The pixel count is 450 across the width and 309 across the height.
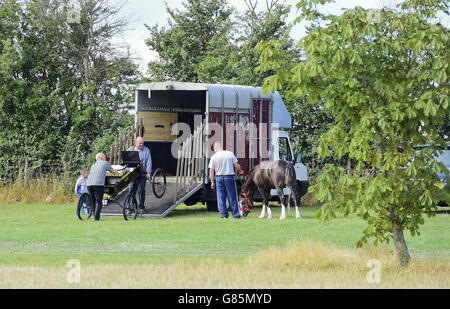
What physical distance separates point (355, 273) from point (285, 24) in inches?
1233

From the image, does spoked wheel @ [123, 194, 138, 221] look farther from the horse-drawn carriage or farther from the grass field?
the grass field

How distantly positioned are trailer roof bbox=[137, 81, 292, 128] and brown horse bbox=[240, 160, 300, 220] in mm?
→ 2198

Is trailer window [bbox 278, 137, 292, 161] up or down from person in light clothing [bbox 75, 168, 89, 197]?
up

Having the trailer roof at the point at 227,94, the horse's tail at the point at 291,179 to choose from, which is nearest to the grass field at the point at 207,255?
the horse's tail at the point at 291,179

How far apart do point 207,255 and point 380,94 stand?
3.77 metres

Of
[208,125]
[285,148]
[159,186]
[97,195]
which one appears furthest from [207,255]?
[285,148]

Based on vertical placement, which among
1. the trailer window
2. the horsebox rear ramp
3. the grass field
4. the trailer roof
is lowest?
the grass field

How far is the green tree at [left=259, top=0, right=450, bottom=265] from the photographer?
32.8 ft

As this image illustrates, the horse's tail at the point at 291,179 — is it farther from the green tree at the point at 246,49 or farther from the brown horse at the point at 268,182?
the green tree at the point at 246,49

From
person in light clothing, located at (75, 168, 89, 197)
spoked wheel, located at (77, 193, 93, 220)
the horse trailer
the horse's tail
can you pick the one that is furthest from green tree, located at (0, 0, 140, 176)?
the horse's tail

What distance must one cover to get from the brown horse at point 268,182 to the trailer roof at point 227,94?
220 centimetres

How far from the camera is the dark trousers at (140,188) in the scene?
20170 mm
